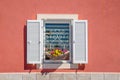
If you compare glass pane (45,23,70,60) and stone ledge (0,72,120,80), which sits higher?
glass pane (45,23,70,60)

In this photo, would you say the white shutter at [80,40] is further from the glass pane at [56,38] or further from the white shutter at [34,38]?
the white shutter at [34,38]

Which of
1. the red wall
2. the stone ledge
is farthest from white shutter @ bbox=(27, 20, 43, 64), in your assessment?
the stone ledge

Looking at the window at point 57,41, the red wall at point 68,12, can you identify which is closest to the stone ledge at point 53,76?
the red wall at point 68,12

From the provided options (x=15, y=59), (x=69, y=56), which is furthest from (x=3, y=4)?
(x=69, y=56)

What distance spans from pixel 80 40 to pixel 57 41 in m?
0.64

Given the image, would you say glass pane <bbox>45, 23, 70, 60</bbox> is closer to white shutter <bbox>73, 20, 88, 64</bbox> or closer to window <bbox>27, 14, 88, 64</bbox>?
window <bbox>27, 14, 88, 64</bbox>

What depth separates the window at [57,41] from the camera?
10664mm

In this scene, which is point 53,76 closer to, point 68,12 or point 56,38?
point 56,38

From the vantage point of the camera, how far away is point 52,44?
11.0 m

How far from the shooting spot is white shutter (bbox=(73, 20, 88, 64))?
10656 millimetres

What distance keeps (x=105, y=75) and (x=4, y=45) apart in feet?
8.44

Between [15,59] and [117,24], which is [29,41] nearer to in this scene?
[15,59]

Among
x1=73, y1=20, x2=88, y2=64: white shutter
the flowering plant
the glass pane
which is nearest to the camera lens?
x1=73, y1=20, x2=88, y2=64: white shutter

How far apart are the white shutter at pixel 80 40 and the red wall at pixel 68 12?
25 centimetres
